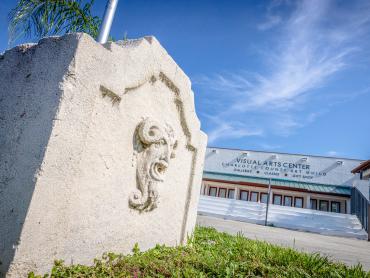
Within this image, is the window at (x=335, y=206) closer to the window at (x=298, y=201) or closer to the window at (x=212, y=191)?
the window at (x=298, y=201)

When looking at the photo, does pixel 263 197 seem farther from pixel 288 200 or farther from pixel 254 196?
pixel 288 200

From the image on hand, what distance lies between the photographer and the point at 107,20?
14.2 ft

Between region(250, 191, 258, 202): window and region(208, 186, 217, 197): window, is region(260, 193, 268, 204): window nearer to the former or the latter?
region(250, 191, 258, 202): window

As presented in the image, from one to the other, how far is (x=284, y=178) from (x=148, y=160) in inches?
770

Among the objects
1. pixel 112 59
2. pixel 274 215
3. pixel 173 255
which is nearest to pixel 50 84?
pixel 112 59

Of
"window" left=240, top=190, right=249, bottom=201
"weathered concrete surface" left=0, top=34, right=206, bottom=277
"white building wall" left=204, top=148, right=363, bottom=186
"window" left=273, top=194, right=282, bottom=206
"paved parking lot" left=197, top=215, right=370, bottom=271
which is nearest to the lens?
"weathered concrete surface" left=0, top=34, right=206, bottom=277

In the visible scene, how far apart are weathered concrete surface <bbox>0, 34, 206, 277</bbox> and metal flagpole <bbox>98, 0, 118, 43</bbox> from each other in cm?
166

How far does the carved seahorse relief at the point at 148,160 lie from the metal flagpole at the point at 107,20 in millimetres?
2183

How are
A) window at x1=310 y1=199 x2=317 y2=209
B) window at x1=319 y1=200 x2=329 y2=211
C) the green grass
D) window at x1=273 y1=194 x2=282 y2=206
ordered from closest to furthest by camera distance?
the green grass
window at x1=319 y1=200 x2=329 y2=211
window at x1=310 y1=199 x2=317 y2=209
window at x1=273 y1=194 x2=282 y2=206

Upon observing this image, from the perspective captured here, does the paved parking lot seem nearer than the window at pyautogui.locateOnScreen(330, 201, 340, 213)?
Yes

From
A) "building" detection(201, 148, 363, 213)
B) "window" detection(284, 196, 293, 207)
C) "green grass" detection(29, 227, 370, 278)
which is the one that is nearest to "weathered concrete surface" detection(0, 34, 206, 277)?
"green grass" detection(29, 227, 370, 278)

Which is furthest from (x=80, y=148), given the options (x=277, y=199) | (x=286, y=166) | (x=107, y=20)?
(x=286, y=166)

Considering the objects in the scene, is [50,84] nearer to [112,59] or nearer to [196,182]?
[112,59]

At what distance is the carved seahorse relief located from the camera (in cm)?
270
